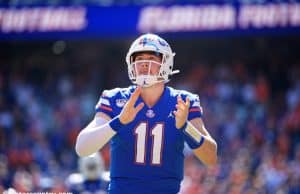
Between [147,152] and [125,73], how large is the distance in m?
11.0

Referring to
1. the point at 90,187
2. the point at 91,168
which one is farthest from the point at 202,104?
the point at 90,187

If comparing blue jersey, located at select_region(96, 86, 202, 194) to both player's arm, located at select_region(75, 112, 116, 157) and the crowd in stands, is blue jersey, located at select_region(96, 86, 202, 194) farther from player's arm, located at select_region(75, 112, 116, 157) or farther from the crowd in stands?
the crowd in stands

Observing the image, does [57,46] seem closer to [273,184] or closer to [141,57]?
[273,184]

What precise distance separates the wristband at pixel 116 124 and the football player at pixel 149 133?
0.06 feet

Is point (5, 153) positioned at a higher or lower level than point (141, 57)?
higher

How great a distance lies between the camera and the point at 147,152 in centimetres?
460

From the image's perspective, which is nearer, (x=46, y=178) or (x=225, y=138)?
(x=46, y=178)

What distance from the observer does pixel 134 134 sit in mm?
4617

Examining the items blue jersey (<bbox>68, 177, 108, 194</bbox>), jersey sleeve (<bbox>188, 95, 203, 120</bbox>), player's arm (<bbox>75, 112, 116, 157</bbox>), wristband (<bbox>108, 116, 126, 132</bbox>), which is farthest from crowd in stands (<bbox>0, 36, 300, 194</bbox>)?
wristband (<bbox>108, 116, 126, 132</bbox>)

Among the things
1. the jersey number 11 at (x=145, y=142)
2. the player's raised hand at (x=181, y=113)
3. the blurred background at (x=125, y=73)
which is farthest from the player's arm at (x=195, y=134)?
the blurred background at (x=125, y=73)

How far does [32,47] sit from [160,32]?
322cm

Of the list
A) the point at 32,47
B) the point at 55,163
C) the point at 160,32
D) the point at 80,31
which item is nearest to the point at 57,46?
the point at 32,47

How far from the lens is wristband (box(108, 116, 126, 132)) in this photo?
14.5 ft

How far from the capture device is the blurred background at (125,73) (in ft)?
43.5
